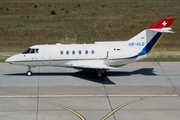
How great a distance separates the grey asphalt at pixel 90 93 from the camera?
2061 cm

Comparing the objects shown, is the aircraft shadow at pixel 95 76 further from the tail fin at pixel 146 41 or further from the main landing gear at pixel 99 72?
the tail fin at pixel 146 41

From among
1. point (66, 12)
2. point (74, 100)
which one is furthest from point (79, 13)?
point (74, 100)

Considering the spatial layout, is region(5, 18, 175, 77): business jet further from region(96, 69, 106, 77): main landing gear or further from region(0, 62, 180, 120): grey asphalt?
region(0, 62, 180, 120): grey asphalt

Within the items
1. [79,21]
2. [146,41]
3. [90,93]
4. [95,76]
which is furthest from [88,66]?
[79,21]

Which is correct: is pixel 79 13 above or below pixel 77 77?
above

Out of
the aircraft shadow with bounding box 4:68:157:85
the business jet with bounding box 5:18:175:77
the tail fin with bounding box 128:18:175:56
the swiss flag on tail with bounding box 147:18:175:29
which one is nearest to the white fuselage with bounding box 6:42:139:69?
the business jet with bounding box 5:18:175:77

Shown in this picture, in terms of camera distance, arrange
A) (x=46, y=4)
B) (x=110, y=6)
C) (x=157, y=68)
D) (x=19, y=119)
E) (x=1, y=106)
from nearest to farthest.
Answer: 1. (x=19, y=119)
2. (x=1, y=106)
3. (x=157, y=68)
4. (x=110, y=6)
5. (x=46, y=4)

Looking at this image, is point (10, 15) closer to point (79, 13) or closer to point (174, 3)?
point (79, 13)

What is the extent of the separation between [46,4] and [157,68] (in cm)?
4072

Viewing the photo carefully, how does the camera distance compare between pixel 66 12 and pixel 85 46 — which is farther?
pixel 66 12

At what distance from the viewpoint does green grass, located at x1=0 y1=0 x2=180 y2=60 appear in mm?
43969

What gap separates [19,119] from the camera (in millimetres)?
19734

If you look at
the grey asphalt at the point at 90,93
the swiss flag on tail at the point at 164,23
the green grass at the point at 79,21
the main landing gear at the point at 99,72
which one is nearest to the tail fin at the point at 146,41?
the swiss flag on tail at the point at 164,23

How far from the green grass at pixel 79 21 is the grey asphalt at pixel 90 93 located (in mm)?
10729
